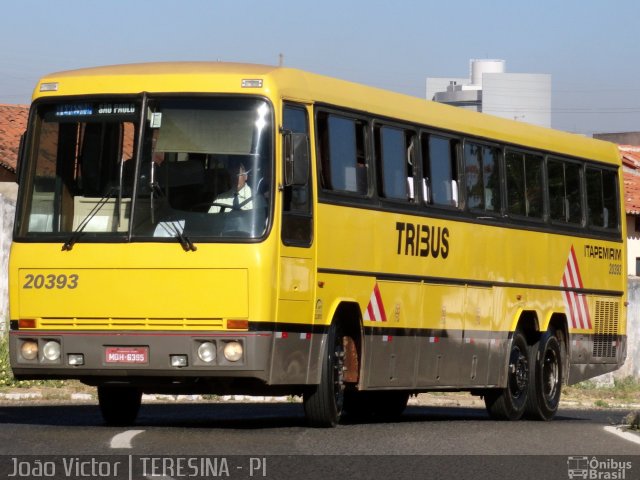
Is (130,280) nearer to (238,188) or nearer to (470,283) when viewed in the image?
(238,188)

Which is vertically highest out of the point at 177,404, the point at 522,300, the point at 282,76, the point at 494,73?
the point at 494,73

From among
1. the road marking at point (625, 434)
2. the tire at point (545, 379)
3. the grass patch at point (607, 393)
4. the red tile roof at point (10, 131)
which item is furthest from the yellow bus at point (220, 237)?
the red tile roof at point (10, 131)

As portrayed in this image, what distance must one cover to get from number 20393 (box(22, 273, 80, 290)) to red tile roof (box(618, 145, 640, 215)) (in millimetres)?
43040

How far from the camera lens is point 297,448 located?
41.9 ft

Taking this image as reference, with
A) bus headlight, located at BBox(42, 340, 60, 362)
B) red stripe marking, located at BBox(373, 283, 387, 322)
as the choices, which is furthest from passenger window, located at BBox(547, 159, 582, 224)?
bus headlight, located at BBox(42, 340, 60, 362)

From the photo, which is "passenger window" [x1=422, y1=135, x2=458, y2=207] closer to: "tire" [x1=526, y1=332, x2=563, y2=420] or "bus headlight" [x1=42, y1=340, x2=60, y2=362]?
"tire" [x1=526, y1=332, x2=563, y2=420]

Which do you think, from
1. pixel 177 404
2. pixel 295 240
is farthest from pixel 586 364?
pixel 295 240

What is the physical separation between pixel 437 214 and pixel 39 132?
4865 millimetres

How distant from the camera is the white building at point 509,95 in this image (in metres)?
156

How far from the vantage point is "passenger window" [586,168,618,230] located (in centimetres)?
2209

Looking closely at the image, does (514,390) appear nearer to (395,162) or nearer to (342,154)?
(395,162)

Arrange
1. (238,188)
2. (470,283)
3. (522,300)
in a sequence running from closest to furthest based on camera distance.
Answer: (238,188), (470,283), (522,300)

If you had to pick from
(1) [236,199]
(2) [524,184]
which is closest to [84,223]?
(1) [236,199]

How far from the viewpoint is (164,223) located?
14.3m
